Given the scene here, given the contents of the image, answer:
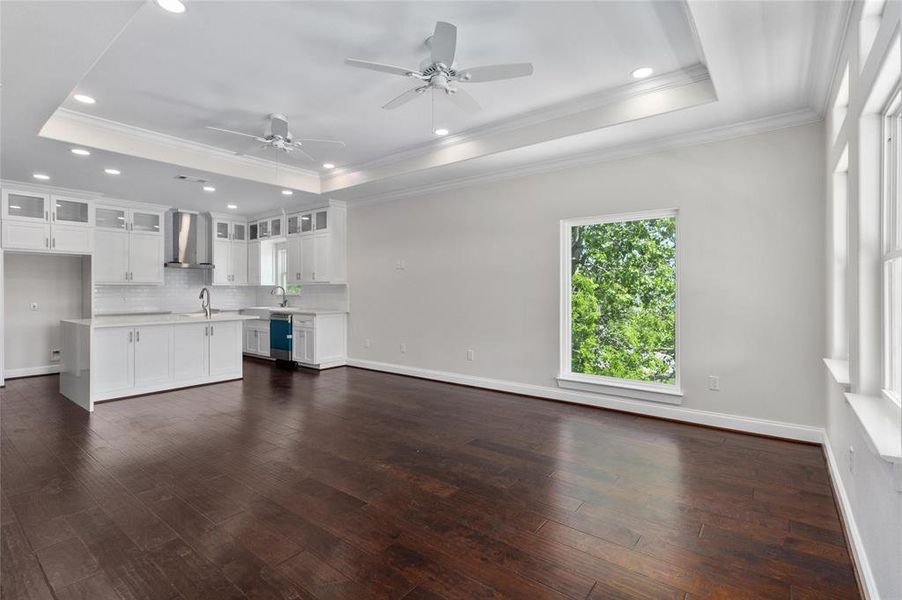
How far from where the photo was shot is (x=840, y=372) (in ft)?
8.56

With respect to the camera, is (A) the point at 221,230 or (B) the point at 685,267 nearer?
(B) the point at 685,267

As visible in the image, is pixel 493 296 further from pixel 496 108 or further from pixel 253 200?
pixel 253 200

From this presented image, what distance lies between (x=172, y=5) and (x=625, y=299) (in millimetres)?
4362

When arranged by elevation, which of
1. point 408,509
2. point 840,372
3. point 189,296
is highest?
point 189,296

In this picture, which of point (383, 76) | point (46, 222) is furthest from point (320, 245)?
point (383, 76)

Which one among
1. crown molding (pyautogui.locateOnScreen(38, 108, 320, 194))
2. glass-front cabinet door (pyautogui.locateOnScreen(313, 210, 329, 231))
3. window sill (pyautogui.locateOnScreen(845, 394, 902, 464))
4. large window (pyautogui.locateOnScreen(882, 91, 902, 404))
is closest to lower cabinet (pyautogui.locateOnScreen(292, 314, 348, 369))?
glass-front cabinet door (pyautogui.locateOnScreen(313, 210, 329, 231))

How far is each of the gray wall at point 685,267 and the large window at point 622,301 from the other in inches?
6.3

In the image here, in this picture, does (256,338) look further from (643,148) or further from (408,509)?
(643,148)

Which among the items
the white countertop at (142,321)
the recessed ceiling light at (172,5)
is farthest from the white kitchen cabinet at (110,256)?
the recessed ceiling light at (172,5)

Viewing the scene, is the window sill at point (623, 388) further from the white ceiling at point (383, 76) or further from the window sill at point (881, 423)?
the white ceiling at point (383, 76)

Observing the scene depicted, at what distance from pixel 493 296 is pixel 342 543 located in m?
3.63

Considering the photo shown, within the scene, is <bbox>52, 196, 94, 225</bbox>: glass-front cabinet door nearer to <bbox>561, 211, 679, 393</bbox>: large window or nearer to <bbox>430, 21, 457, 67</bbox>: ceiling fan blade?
<bbox>430, 21, 457, 67</bbox>: ceiling fan blade

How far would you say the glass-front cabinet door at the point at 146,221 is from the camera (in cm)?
685

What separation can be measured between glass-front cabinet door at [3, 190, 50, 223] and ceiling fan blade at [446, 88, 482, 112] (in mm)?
6067
